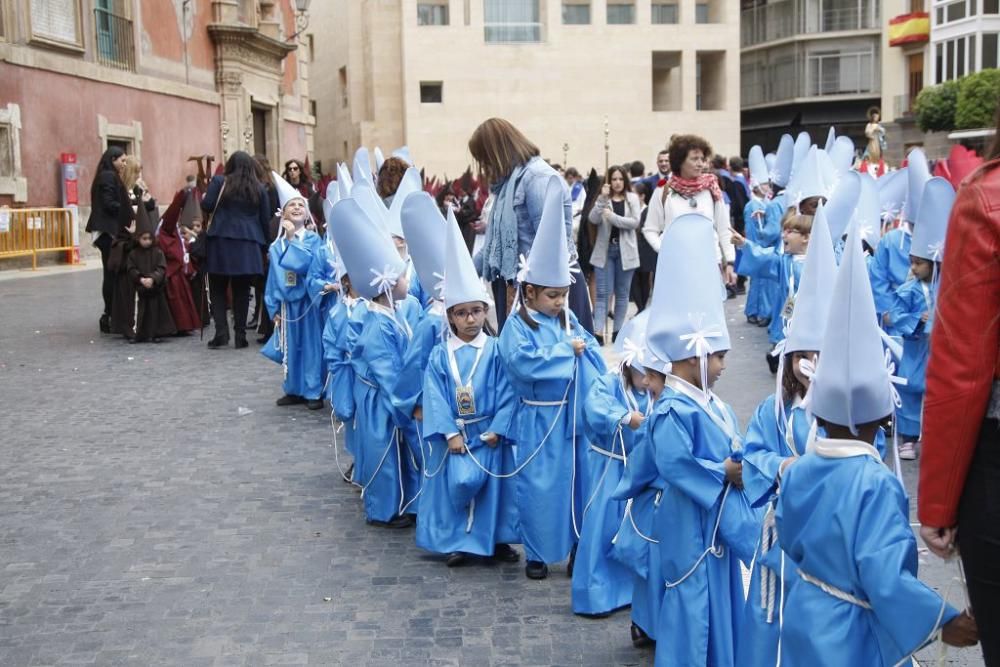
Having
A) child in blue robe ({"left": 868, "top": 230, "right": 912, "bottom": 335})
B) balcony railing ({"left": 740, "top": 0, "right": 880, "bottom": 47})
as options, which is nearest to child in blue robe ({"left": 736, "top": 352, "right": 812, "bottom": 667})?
child in blue robe ({"left": 868, "top": 230, "right": 912, "bottom": 335})

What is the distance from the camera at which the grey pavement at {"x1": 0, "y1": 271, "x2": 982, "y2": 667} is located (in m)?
4.62

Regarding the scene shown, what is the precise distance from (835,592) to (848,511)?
241 mm

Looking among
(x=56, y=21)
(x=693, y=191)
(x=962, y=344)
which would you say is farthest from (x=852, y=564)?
(x=56, y=21)

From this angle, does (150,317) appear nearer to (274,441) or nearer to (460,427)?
(274,441)

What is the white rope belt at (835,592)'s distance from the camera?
3.01m

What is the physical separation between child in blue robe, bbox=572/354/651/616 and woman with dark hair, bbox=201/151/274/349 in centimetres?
748

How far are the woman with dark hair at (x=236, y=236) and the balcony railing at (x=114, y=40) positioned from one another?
1356cm

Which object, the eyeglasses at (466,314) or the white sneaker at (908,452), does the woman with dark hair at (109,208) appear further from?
the white sneaker at (908,452)

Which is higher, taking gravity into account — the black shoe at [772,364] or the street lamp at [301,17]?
the street lamp at [301,17]

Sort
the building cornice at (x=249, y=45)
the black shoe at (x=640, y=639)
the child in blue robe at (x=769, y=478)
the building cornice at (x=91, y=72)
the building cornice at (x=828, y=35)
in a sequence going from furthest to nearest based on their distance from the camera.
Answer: the building cornice at (x=828, y=35) → the building cornice at (x=249, y=45) → the building cornice at (x=91, y=72) → the black shoe at (x=640, y=639) → the child in blue robe at (x=769, y=478)

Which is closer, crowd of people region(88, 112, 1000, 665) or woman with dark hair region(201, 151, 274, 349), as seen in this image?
crowd of people region(88, 112, 1000, 665)

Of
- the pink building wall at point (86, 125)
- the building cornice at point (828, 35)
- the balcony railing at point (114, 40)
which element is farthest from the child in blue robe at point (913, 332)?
the building cornice at point (828, 35)

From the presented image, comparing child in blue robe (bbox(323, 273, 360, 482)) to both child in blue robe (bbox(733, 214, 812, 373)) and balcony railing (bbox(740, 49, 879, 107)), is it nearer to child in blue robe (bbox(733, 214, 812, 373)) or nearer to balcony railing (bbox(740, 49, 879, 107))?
child in blue robe (bbox(733, 214, 812, 373))

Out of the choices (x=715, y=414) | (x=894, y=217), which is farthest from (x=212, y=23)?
(x=715, y=414)
